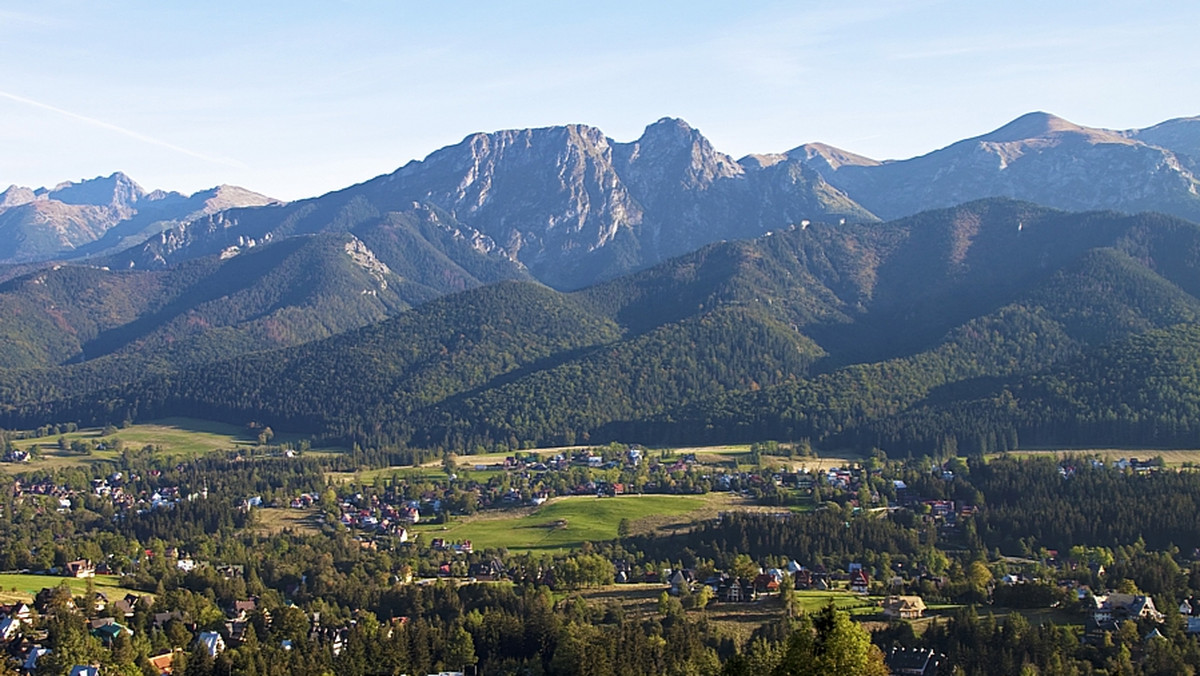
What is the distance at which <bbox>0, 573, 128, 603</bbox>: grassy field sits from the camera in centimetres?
9106

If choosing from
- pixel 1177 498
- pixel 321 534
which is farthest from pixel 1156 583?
pixel 321 534

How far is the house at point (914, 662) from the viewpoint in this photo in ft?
225

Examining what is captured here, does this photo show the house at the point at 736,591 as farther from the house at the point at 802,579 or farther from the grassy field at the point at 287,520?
the grassy field at the point at 287,520

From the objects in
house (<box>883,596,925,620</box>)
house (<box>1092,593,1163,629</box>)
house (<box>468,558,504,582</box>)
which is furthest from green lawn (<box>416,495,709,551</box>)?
house (<box>1092,593,1163,629</box>)

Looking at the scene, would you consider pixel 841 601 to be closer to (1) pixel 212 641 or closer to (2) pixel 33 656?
(1) pixel 212 641

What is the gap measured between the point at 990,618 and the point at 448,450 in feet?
383

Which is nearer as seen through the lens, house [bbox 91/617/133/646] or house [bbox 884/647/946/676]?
house [bbox 884/647/946/676]

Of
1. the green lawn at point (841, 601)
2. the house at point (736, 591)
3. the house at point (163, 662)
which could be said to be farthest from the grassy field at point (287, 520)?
the green lawn at point (841, 601)

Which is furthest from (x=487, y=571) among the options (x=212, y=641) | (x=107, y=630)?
(x=107, y=630)

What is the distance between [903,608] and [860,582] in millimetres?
13973

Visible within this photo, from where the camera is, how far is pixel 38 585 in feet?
317

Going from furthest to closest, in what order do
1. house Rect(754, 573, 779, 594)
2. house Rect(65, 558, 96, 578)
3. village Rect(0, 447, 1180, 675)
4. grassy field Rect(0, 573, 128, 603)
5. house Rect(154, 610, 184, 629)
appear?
house Rect(65, 558, 96, 578) → house Rect(754, 573, 779, 594) → grassy field Rect(0, 573, 128, 603) → house Rect(154, 610, 184, 629) → village Rect(0, 447, 1180, 675)

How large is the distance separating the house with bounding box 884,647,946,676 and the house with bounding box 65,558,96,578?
215 feet

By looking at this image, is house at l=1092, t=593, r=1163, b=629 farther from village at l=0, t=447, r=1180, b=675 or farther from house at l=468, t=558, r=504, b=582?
house at l=468, t=558, r=504, b=582
